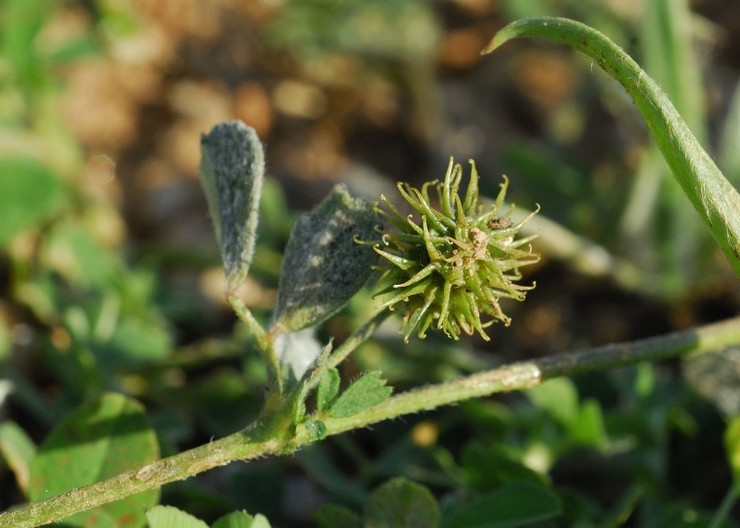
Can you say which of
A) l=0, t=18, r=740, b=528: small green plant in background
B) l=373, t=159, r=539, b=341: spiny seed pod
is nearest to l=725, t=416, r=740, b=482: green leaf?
l=0, t=18, r=740, b=528: small green plant in background

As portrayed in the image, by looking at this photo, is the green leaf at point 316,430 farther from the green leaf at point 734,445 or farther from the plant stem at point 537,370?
the green leaf at point 734,445

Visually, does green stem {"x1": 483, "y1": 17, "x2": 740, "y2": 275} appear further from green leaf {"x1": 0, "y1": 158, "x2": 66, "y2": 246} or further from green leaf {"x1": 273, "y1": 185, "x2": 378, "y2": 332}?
green leaf {"x1": 0, "y1": 158, "x2": 66, "y2": 246}

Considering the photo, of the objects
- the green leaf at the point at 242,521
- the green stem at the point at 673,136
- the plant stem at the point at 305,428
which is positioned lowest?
the green leaf at the point at 242,521

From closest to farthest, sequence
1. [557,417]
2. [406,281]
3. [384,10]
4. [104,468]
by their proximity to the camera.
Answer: [406,281], [104,468], [557,417], [384,10]

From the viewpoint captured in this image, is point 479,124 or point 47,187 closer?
point 47,187

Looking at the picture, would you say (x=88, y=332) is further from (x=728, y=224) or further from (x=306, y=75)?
(x=306, y=75)

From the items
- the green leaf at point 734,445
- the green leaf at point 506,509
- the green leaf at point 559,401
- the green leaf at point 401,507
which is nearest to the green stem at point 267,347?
the green leaf at point 401,507

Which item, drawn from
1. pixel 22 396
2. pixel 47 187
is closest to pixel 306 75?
pixel 47 187
